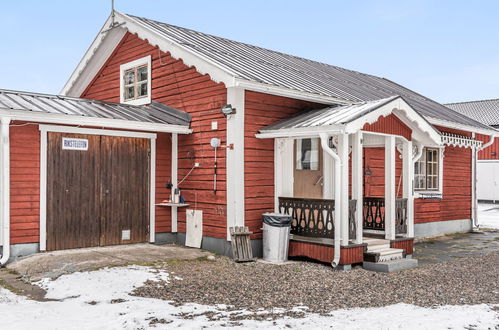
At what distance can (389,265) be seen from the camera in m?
8.86

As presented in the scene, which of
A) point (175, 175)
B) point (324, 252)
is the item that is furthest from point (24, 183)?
point (324, 252)

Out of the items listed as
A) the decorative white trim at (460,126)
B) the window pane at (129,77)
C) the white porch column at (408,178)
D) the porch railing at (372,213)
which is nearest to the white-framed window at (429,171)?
the decorative white trim at (460,126)

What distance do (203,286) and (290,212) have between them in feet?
10.2

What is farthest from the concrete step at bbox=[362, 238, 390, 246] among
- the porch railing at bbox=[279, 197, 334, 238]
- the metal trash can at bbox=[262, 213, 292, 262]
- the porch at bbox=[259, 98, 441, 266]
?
the metal trash can at bbox=[262, 213, 292, 262]

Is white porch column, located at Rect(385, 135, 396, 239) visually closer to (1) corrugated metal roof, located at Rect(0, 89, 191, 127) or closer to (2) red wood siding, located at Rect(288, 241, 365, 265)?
(2) red wood siding, located at Rect(288, 241, 365, 265)

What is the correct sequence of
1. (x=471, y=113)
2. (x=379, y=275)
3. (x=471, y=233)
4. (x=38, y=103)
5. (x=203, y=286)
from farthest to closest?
(x=471, y=113) < (x=471, y=233) < (x=38, y=103) < (x=379, y=275) < (x=203, y=286)

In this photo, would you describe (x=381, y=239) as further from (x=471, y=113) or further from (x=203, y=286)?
(x=471, y=113)

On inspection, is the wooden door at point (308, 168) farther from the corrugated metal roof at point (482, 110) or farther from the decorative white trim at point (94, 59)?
the corrugated metal roof at point (482, 110)

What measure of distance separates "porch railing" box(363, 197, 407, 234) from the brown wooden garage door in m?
4.69

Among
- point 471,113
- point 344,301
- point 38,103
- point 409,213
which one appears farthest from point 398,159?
point 471,113

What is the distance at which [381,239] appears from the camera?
10.1 meters

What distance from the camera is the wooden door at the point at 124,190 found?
9.84 metres

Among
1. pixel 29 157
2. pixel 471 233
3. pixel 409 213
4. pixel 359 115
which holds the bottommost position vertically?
pixel 471 233

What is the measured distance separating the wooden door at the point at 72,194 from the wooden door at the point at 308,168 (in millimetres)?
4043
